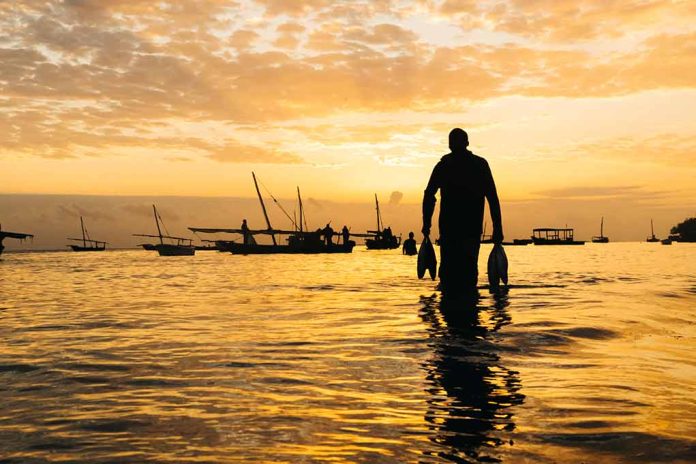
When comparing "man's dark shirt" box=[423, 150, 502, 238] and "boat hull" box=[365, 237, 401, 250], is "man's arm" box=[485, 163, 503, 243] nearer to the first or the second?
"man's dark shirt" box=[423, 150, 502, 238]

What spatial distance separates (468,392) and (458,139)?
25.9ft

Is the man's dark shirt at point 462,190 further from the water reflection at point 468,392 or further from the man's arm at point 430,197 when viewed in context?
the water reflection at point 468,392

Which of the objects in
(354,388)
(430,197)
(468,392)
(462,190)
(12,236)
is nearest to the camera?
(468,392)

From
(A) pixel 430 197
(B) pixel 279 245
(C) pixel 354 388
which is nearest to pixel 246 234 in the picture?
(B) pixel 279 245

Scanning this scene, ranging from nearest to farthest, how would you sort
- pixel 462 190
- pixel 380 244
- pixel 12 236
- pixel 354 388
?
pixel 354 388
pixel 462 190
pixel 12 236
pixel 380 244

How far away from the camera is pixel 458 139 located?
478 inches

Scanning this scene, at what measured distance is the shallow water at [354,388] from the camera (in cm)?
362

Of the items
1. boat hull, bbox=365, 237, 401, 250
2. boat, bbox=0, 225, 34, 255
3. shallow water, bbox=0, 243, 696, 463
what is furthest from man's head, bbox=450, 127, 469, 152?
boat hull, bbox=365, 237, 401, 250

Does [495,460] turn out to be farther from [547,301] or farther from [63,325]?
[547,301]

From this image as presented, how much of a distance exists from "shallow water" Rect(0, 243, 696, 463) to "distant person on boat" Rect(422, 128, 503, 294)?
1796mm

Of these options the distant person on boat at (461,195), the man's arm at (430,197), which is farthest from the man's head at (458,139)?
the man's arm at (430,197)

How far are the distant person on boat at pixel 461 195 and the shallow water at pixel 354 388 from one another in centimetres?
180

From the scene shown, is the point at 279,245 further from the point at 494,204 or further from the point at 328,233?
the point at 494,204

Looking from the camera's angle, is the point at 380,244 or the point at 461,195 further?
the point at 380,244
